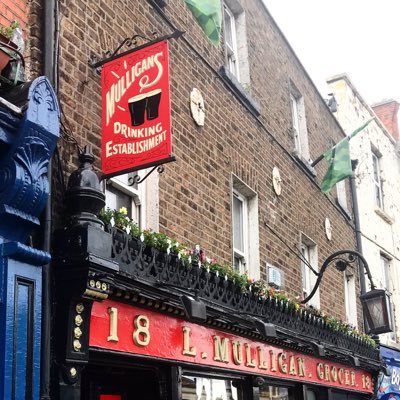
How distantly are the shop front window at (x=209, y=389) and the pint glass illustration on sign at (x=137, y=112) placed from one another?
8.30 feet

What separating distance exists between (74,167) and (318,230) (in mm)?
7408

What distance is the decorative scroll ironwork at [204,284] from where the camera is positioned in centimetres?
559

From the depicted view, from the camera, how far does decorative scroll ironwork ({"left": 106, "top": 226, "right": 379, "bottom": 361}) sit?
559cm

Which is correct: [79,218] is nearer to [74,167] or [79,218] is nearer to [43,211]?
[43,211]

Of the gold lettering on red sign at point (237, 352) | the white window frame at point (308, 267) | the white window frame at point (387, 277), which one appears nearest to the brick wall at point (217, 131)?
the white window frame at point (308, 267)

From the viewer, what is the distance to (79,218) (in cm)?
518

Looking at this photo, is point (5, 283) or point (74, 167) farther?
point (74, 167)

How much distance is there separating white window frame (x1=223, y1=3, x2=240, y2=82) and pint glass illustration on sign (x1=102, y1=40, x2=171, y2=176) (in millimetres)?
4414

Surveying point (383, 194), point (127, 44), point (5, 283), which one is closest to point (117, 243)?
point (5, 283)

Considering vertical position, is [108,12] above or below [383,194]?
below

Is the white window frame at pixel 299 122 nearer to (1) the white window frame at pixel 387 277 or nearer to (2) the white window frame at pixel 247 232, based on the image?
(2) the white window frame at pixel 247 232

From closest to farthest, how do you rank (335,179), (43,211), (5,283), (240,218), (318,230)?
(5,283)
(43,211)
(240,218)
(335,179)
(318,230)

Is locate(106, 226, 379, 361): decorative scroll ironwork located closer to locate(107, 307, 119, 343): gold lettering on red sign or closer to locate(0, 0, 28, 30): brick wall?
locate(107, 307, 119, 343): gold lettering on red sign

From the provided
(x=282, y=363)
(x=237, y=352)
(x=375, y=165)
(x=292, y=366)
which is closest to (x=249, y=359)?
(x=237, y=352)
